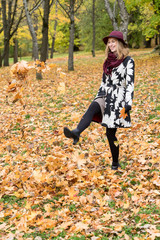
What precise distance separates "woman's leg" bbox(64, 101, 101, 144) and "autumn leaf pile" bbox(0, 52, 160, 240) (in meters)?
0.80

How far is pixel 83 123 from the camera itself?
3.55 metres

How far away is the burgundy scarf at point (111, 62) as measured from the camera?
3562mm

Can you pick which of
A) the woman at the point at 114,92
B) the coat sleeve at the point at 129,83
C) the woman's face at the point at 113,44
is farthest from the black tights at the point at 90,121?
the woman's face at the point at 113,44

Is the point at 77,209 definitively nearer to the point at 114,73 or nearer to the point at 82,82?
the point at 114,73

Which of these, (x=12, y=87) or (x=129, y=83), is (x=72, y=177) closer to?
(x=129, y=83)

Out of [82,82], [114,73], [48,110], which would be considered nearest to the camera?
[114,73]

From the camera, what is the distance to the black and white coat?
350 cm

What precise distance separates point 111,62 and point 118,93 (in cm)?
47

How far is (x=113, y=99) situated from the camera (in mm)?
3668

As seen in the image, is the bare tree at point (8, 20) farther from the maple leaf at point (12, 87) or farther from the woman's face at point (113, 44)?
the woman's face at point (113, 44)

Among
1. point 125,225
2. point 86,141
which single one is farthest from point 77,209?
point 86,141

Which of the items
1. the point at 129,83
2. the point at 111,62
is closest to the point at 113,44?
the point at 111,62

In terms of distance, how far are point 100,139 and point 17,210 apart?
292cm

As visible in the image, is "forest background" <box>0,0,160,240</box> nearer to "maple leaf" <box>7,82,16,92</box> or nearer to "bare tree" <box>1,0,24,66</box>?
"maple leaf" <box>7,82,16,92</box>
